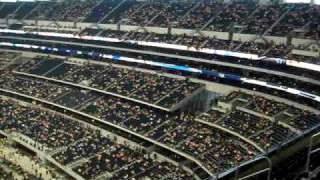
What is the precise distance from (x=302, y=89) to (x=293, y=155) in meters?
14.0

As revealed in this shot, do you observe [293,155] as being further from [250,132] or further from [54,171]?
[54,171]

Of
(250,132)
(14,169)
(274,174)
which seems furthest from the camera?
Answer: (14,169)

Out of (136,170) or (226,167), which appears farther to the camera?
(136,170)

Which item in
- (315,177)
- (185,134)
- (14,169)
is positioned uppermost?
(315,177)

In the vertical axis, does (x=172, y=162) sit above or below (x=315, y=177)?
below

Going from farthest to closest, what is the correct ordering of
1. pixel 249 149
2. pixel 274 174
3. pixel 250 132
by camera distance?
pixel 250 132 < pixel 249 149 < pixel 274 174

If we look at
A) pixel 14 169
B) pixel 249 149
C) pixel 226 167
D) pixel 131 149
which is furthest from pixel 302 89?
pixel 14 169

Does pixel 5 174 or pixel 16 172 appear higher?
pixel 5 174

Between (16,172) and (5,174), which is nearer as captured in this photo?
(5,174)

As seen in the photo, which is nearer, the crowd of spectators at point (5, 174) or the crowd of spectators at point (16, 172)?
the crowd of spectators at point (5, 174)

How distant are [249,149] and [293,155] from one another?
5.07 meters

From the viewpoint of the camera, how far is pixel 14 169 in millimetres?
48938

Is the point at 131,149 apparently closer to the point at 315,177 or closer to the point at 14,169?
the point at 14,169

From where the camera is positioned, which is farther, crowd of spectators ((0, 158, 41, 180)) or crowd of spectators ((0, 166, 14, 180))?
crowd of spectators ((0, 158, 41, 180))
